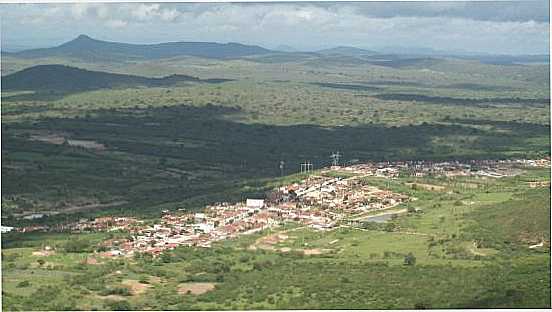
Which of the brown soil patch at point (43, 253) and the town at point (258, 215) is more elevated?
the brown soil patch at point (43, 253)

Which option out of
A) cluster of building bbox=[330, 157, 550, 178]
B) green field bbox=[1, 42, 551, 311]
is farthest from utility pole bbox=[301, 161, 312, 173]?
cluster of building bbox=[330, 157, 550, 178]

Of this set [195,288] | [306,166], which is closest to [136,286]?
[195,288]

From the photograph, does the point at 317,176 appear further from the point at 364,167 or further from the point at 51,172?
the point at 51,172

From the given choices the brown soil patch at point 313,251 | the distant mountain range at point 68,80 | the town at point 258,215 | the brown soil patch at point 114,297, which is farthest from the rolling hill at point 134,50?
the brown soil patch at point 114,297

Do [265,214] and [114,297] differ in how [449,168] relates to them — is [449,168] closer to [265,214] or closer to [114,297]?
[265,214]

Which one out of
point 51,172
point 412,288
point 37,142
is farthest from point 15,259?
point 37,142

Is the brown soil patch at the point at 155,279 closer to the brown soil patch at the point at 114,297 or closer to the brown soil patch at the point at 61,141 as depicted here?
the brown soil patch at the point at 114,297

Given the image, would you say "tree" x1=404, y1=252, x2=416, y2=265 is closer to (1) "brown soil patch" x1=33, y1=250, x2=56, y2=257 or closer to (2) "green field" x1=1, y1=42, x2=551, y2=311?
(2) "green field" x1=1, y1=42, x2=551, y2=311
